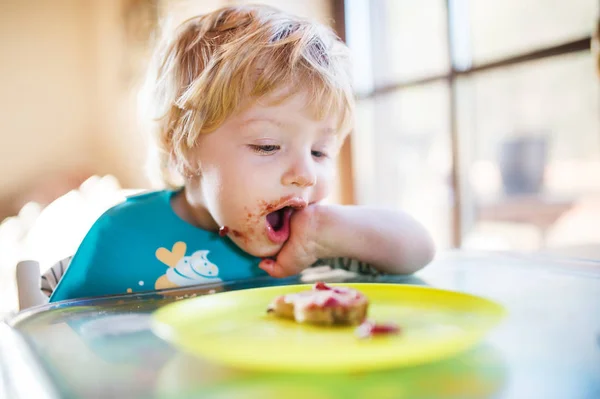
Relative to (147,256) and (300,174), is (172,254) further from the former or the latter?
(300,174)

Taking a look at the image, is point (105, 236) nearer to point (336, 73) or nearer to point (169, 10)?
point (336, 73)

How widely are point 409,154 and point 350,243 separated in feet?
5.53

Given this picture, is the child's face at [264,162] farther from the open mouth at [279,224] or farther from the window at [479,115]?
the window at [479,115]

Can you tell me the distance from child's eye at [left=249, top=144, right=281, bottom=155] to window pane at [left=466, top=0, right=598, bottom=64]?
42.8 inches

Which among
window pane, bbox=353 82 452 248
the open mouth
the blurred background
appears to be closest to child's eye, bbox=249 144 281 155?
the open mouth

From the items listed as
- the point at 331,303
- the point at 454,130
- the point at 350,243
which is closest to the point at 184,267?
the point at 350,243

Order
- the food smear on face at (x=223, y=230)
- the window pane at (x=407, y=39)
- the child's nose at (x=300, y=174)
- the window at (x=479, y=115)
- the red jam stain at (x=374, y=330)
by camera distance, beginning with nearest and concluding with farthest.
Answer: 1. the red jam stain at (x=374, y=330)
2. the child's nose at (x=300, y=174)
3. the food smear on face at (x=223, y=230)
4. the window at (x=479, y=115)
5. the window pane at (x=407, y=39)

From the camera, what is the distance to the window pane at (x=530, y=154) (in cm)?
177

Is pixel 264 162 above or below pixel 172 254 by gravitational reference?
above

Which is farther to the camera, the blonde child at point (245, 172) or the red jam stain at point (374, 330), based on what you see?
the blonde child at point (245, 172)

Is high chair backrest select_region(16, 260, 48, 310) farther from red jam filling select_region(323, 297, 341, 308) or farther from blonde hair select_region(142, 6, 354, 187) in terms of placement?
red jam filling select_region(323, 297, 341, 308)

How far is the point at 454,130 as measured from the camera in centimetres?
212

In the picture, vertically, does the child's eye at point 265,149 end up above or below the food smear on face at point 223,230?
above

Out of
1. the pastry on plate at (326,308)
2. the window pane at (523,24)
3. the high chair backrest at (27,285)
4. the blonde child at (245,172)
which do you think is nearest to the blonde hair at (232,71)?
the blonde child at (245,172)
